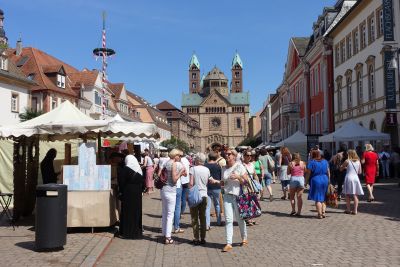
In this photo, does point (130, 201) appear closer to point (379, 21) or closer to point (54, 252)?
point (54, 252)

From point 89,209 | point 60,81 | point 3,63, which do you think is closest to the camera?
point 89,209

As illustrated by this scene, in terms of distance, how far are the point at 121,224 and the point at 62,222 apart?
6.44 feet

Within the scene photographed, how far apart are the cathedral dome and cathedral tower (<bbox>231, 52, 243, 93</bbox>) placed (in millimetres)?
7812

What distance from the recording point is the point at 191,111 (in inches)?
6358

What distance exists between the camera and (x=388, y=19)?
28000 mm

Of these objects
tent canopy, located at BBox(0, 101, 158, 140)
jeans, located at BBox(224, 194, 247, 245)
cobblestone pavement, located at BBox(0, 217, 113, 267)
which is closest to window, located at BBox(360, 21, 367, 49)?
tent canopy, located at BBox(0, 101, 158, 140)

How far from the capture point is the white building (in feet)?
93.6

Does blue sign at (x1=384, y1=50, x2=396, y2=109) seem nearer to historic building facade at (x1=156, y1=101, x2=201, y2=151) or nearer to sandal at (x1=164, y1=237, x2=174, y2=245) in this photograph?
sandal at (x1=164, y1=237, x2=174, y2=245)

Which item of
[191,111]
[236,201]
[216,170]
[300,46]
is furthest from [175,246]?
[191,111]

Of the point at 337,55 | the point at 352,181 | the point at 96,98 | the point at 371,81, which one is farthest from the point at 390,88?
the point at 96,98

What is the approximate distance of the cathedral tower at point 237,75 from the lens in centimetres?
18138

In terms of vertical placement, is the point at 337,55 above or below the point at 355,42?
above

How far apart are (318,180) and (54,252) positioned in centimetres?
691

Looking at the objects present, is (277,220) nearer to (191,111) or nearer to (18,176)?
(18,176)
